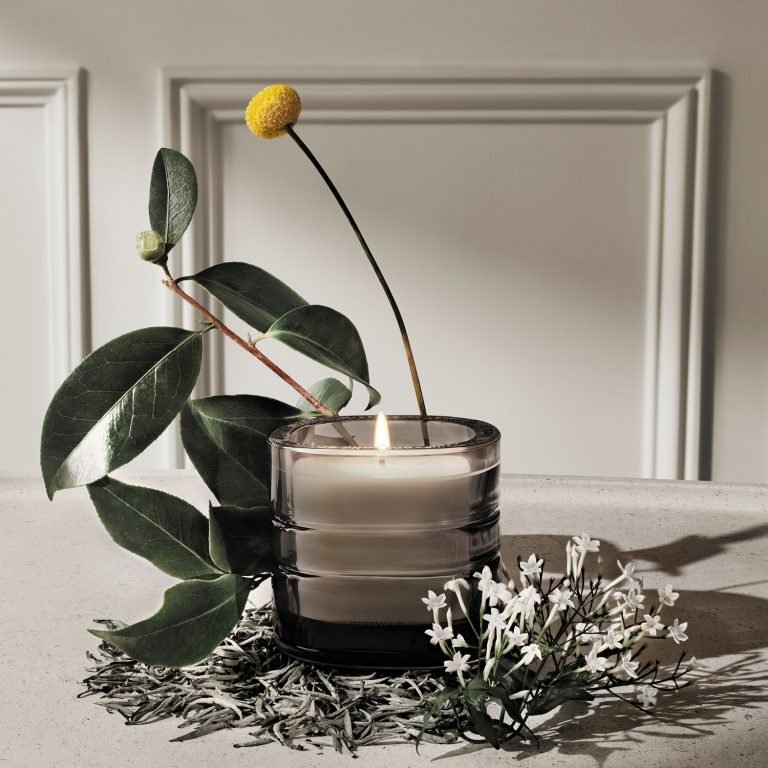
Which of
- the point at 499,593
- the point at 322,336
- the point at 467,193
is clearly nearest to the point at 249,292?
the point at 322,336

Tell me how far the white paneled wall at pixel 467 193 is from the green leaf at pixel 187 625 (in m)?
0.68

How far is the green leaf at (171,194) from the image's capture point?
0.32 meters

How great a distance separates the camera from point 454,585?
0.90 feet

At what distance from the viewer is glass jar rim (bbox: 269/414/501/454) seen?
11.4 inches

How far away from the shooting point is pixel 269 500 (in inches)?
13.1

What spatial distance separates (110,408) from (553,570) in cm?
21

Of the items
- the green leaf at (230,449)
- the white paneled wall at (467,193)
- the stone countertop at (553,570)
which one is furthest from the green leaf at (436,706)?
the white paneled wall at (467,193)

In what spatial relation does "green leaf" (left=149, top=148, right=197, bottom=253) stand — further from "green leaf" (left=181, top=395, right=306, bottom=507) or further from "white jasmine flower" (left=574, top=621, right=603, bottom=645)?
"white jasmine flower" (left=574, top=621, right=603, bottom=645)

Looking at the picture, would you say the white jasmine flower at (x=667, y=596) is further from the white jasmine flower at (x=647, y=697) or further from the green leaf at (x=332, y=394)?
the green leaf at (x=332, y=394)

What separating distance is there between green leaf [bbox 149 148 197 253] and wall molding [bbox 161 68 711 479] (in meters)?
0.63

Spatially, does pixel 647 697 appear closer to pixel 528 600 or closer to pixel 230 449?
pixel 528 600

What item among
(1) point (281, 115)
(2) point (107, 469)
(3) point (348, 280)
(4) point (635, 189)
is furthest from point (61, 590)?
(4) point (635, 189)

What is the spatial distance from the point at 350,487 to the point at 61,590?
0.17 metres

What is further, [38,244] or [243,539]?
[38,244]
